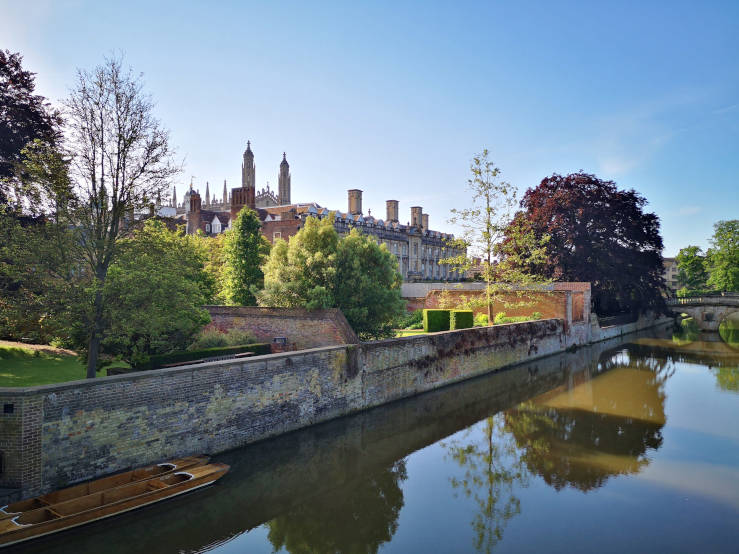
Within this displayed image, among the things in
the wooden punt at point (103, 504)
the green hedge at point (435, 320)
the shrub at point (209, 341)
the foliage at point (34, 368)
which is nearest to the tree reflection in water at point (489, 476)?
the wooden punt at point (103, 504)

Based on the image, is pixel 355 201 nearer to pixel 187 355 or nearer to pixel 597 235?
pixel 597 235

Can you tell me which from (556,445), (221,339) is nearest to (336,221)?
(221,339)

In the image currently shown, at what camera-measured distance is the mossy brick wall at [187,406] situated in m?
9.66

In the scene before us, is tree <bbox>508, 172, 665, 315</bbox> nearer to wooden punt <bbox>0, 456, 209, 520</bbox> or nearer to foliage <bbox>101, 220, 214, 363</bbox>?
foliage <bbox>101, 220, 214, 363</bbox>

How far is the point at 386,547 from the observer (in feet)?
29.8

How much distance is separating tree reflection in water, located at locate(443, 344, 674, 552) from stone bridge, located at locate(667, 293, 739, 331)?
41714mm

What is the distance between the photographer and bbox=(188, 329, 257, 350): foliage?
19422 mm

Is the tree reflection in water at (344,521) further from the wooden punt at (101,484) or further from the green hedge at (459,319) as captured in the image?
the green hedge at (459,319)

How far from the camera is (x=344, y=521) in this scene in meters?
10.0

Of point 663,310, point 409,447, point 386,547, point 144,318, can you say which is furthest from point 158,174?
point 663,310

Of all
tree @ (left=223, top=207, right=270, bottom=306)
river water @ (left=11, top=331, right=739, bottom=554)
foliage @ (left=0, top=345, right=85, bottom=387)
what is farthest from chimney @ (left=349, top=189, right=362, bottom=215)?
foliage @ (left=0, top=345, right=85, bottom=387)

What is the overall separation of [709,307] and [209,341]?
192 feet

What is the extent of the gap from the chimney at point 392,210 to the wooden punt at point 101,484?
70305 mm

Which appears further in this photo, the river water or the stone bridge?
the stone bridge
